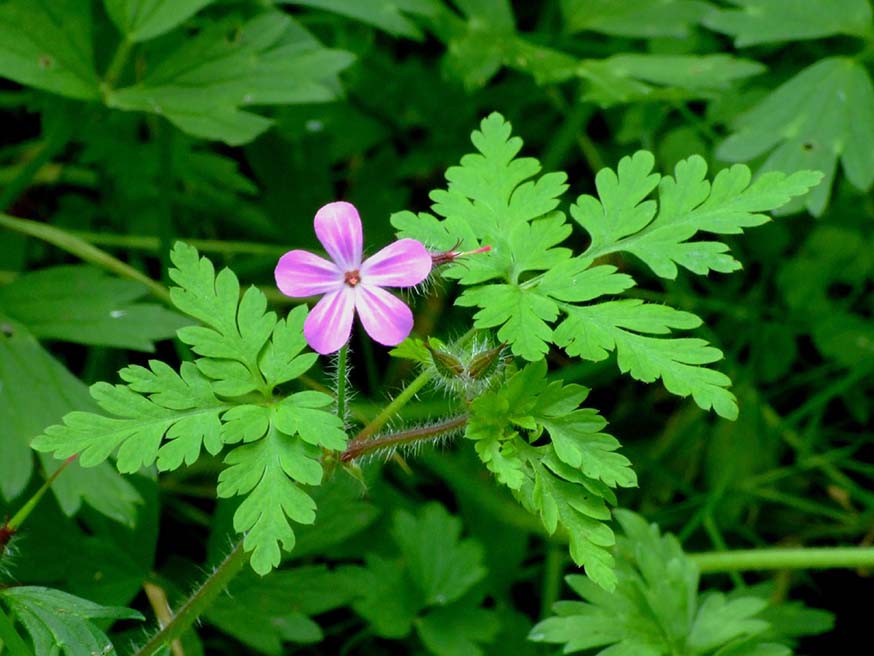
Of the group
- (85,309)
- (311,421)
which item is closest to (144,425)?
(311,421)

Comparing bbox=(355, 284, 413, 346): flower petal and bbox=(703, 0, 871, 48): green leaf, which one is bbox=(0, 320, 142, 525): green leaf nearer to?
bbox=(355, 284, 413, 346): flower petal

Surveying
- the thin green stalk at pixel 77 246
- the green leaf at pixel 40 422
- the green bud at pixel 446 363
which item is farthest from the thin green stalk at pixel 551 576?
the green bud at pixel 446 363

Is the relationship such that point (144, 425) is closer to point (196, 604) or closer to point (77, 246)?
point (196, 604)

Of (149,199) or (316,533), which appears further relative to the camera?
(149,199)

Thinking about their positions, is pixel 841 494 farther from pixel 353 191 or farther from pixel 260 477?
pixel 260 477

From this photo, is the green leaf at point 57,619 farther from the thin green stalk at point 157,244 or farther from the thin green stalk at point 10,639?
the thin green stalk at point 157,244

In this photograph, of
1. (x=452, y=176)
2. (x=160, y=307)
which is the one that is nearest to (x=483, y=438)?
(x=452, y=176)

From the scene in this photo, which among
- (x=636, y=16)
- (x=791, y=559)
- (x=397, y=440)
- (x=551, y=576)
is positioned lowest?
(x=551, y=576)
